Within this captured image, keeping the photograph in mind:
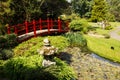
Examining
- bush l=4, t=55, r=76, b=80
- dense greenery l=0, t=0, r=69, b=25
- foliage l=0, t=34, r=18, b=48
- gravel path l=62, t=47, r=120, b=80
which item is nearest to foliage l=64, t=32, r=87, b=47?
gravel path l=62, t=47, r=120, b=80


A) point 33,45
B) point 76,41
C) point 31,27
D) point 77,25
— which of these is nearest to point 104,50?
point 76,41

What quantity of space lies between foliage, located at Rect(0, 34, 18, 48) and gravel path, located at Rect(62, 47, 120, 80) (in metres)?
5.46

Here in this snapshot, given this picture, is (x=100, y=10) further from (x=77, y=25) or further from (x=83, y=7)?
(x=77, y=25)

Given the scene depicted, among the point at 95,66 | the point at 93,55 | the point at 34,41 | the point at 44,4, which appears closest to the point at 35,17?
the point at 44,4

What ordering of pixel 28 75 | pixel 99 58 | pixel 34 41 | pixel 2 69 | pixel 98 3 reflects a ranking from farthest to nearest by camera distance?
1. pixel 98 3
2. pixel 34 41
3. pixel 99 58
4. pixel 2 69
5. pixel 28 75

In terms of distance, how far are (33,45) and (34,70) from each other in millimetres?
8837

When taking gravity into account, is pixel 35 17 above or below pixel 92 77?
above

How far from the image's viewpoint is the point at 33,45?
24.8 meters

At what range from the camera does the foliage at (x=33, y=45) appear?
2264 cm

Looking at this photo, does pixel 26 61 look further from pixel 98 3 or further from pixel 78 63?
pixel 98 3

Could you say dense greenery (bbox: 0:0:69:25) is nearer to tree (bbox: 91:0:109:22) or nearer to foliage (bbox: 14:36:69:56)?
foliage (bbox: 14:36:69:56)

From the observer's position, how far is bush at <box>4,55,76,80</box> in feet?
51.1

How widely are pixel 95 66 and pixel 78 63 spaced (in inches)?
63.2

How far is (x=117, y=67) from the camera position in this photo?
2117cm
